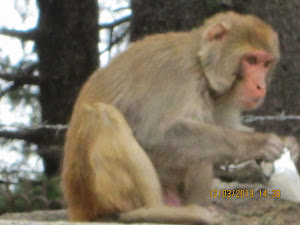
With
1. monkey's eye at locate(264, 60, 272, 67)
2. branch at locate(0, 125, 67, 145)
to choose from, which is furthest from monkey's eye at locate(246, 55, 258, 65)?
branch at locate(0, 125, 67, 145)

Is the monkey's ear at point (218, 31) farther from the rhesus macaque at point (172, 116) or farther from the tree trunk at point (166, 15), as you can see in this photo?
the tree trunk at point (166, 15)

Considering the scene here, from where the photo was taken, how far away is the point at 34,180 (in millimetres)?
7504

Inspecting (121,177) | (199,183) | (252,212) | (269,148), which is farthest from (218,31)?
(252,212)

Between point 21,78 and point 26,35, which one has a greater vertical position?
point 26,35

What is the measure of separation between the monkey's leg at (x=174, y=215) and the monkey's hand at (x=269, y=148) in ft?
1.67

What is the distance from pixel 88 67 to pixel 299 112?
2.41 m

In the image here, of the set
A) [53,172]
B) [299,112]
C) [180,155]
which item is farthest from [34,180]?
[180,155]

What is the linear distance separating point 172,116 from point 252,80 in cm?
52

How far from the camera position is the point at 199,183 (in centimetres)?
483

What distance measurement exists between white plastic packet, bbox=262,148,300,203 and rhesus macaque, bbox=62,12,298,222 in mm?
848

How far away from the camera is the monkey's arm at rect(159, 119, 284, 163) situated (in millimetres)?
4914

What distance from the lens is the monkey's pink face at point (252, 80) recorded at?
504cm

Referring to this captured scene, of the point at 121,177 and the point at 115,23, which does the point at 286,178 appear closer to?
the point at 121,177

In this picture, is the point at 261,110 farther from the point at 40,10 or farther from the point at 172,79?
the point at 40,10
